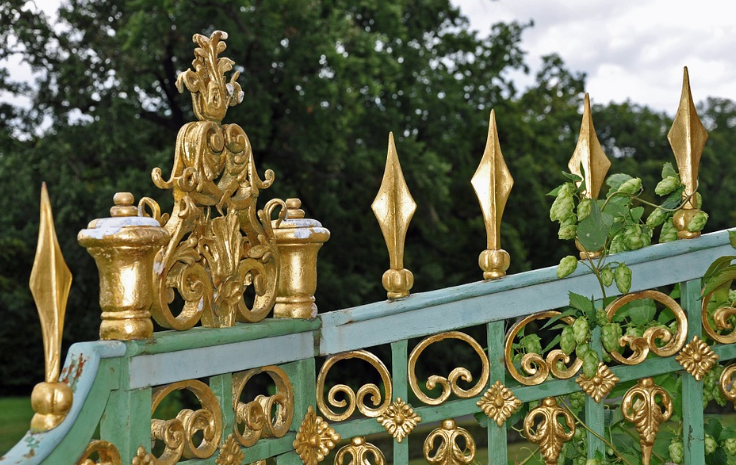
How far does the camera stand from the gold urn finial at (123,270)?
1449 mm

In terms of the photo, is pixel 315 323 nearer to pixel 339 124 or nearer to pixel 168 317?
pixel 168 317

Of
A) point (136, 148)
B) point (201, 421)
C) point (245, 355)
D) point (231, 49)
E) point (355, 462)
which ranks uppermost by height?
point (231, 49)

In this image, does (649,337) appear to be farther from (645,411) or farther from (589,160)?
(589,160)

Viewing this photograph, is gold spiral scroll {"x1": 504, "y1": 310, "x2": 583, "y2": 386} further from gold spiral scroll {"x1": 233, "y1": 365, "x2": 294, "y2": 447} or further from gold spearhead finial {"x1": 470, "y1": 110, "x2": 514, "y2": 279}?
gold spiral scroll {"x1": 233, "y1": 365, "x2": 294, "y2": 447}

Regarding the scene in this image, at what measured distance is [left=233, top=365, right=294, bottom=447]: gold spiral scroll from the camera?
66.4 inches

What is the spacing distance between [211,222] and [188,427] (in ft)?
1.29

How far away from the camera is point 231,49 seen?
12.1 m

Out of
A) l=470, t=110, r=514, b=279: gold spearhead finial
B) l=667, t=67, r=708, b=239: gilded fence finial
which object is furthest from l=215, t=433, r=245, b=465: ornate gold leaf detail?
l=667, t=67, r=708, b=239: gilded fence finial

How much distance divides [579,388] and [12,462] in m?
1.24

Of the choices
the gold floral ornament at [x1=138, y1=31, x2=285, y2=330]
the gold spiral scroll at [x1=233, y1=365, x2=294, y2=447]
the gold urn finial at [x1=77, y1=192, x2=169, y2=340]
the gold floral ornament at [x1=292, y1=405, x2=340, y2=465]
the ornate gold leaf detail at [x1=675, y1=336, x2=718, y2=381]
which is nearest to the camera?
the gold urn finial at [x1=77, y1=192, x2=169, y2=340]

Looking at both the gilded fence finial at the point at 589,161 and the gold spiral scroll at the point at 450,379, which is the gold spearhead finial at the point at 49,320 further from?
the gilded fence finial at the point at 589,161

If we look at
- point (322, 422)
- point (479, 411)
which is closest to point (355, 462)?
point (322, 422)

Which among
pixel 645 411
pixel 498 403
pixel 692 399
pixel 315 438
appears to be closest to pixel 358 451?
pixel 315 438

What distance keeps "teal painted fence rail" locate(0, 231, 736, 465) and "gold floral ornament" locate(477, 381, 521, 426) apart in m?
0.02
